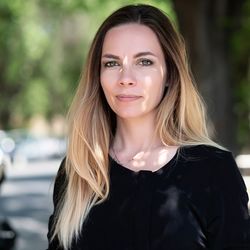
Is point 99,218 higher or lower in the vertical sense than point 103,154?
lower

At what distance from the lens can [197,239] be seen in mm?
2340

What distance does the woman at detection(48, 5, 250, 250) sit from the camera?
7.73ft

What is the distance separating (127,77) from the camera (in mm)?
2541

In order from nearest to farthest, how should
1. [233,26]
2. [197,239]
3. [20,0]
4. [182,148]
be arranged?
[197,239], [182,148], [233,26], [20,0]

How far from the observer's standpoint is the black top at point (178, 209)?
2336 mm

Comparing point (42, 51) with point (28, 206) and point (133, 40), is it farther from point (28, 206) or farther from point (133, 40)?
point (133, 40)

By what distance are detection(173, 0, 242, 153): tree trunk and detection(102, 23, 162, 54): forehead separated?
7.95 m

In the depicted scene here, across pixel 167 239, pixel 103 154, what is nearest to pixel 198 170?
pixel 167 239

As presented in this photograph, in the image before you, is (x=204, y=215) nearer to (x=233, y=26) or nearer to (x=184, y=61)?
(x=184, y=61)

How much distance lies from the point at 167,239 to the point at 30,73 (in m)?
40.7

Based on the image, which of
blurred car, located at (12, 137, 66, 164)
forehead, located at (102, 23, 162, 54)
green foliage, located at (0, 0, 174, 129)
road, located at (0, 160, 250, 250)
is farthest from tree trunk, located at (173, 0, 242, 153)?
blurred car, located at (12, 137, 66, 164)

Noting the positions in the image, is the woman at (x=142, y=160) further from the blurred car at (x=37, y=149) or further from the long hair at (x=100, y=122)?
the blurred car at (x=37, y=149)

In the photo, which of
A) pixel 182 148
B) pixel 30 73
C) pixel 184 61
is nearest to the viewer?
pixel 182 148

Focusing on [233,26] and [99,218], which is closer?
[99,218]
